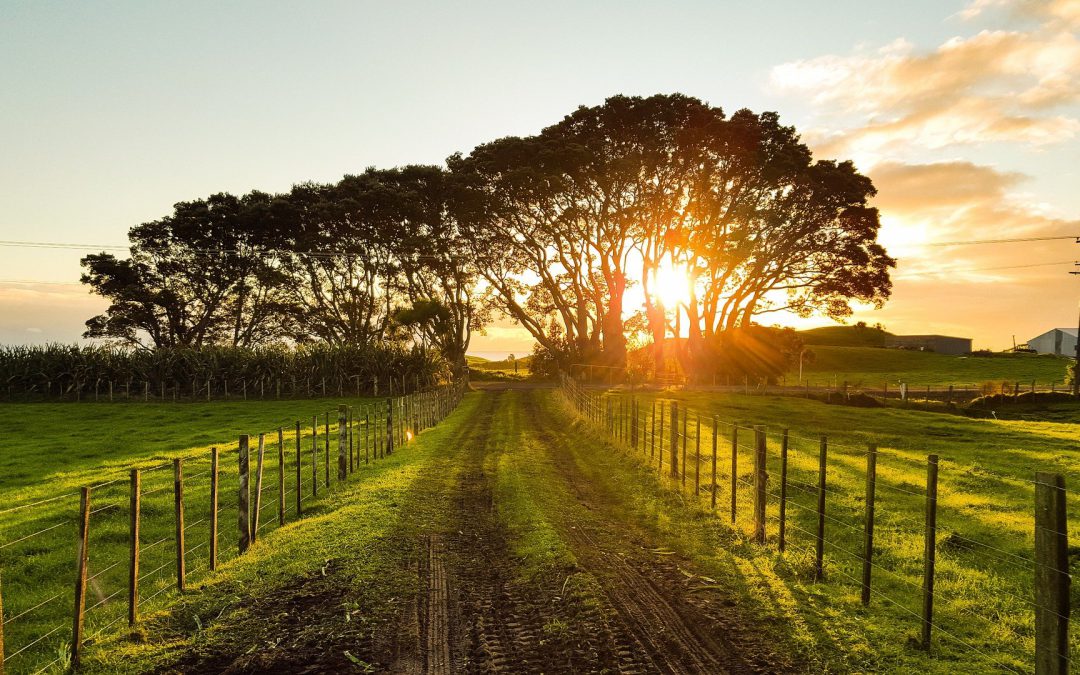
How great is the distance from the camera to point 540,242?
5759cm

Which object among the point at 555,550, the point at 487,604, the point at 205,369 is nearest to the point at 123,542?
the point at 555,550

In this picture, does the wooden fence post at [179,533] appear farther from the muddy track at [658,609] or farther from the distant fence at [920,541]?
the distant fence at [920,541]

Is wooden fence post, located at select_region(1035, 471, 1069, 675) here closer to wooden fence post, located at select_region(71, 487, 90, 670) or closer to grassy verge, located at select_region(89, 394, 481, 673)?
grassy verge, located at select_region(89, 394, 481, 673)

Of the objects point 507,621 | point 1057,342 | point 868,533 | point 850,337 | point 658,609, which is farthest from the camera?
point 1057,342

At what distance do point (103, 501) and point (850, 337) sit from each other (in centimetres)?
12901

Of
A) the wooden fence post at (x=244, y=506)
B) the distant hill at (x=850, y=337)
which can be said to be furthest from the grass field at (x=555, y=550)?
the distant hill at (x=850, y=337)

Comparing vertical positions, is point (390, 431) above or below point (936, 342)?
below

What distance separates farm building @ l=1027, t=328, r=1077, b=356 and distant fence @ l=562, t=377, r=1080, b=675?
142m

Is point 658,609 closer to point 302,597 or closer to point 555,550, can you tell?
point 555,550

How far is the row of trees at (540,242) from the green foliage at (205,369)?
22.1 feet

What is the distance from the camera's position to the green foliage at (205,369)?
4806 centimetres

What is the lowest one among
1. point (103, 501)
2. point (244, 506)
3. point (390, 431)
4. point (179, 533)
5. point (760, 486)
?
point (103, 501)

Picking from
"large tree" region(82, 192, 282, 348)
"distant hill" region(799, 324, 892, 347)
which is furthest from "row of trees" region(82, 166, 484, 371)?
"distant hill" region(799, 324, 892, 347)

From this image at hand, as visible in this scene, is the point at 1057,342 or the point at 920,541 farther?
the point at 1057,342
